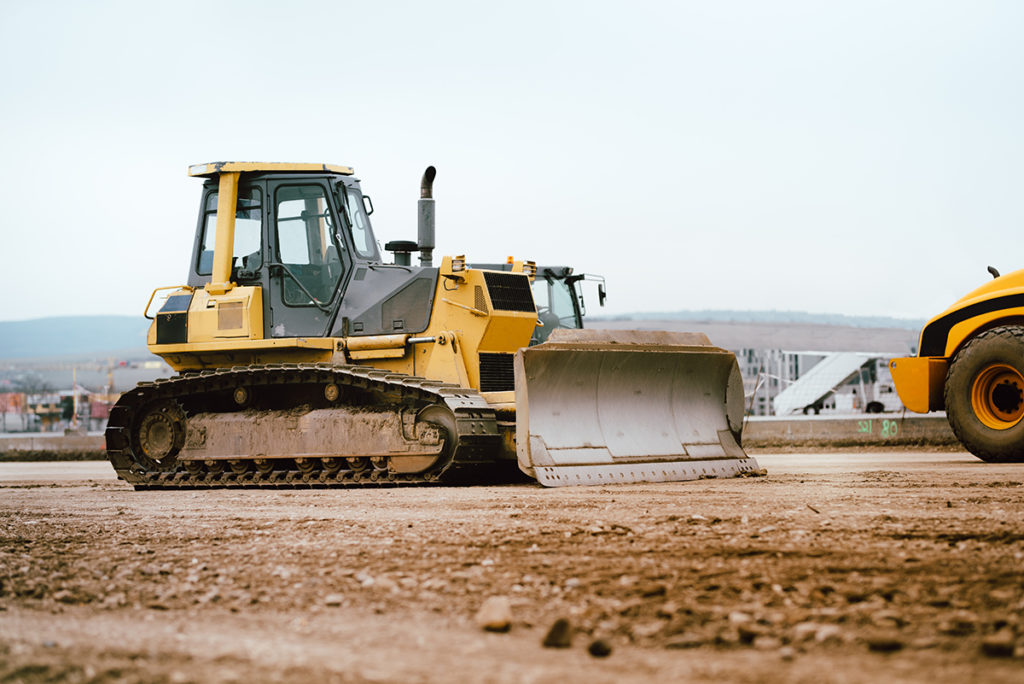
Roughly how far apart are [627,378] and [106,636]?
25.5 ft

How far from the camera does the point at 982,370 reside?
12.4m

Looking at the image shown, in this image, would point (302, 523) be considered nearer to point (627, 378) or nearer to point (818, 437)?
point (627, 378)

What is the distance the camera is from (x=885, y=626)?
3936 millimetres

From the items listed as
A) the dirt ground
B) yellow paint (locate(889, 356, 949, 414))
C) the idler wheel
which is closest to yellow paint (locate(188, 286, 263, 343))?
the idler wheel

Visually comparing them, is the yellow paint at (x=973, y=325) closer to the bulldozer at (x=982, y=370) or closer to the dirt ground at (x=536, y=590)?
the bulldozer at (x=982, y=370)

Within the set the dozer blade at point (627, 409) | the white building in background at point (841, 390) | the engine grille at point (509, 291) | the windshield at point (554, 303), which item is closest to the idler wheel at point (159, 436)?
the engine grille at point (509, 291)

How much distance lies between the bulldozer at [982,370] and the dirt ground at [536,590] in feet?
13.5

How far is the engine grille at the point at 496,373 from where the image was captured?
38.9ft

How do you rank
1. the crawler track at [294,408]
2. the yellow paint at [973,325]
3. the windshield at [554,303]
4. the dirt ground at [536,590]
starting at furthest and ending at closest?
the windshield at [554,303]
the yellow paint at [973,325]
the crawler track at [294,408]
the dirt ground at [536,590]

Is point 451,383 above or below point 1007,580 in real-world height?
above

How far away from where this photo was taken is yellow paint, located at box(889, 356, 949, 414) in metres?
13.1

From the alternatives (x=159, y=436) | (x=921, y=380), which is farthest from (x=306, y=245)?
(x=921, y=380)

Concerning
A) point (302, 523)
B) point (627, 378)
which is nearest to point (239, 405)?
point (627, 378)

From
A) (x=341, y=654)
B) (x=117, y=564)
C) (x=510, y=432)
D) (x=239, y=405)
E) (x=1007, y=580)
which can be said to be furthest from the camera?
(x=239, y=405)
